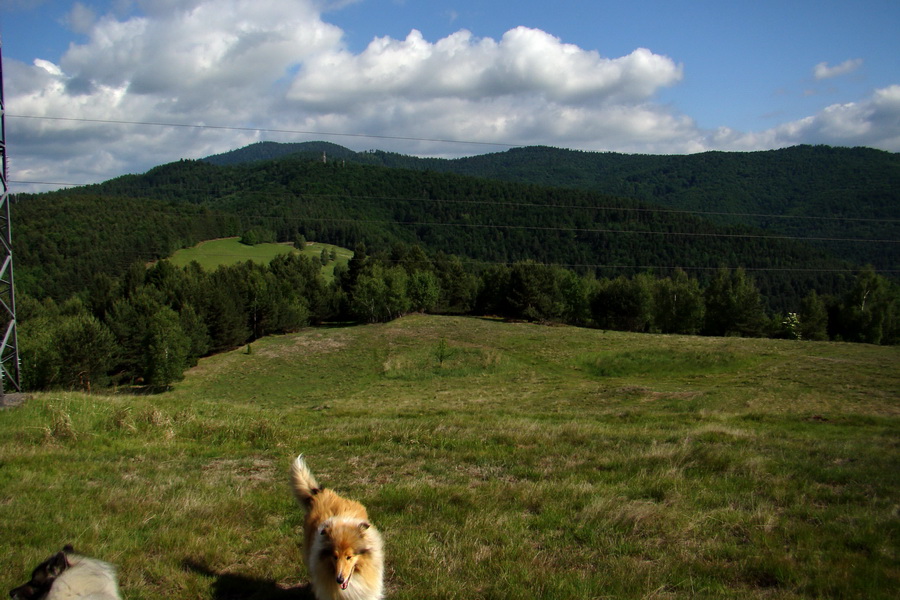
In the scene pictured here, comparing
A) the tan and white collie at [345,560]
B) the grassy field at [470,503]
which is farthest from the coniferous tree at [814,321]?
the tan and white collie at [345,560]

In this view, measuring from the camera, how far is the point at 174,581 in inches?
173

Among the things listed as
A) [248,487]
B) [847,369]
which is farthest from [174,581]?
[847,369]

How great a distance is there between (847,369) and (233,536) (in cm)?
4038

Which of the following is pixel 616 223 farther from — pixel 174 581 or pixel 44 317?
pixel 174 581

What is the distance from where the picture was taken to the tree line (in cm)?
5869

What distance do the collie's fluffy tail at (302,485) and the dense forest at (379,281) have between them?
152 feet

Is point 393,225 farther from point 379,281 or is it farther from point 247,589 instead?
point 247,589

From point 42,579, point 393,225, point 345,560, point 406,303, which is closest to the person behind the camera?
point 42,579

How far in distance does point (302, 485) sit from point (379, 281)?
2760 inches

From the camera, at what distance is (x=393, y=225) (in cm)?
16500

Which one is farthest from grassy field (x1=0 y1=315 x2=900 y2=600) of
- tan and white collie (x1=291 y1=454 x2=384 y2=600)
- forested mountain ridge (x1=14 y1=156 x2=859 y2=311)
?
forested mountain ridge (x1=14 y1=156 x2=859 y2=311)

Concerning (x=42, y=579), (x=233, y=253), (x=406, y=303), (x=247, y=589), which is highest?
(x=233, y=253)

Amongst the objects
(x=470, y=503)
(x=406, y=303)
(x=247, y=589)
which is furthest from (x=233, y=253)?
(x=247, y=589)

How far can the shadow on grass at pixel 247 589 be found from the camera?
4.38 meters
